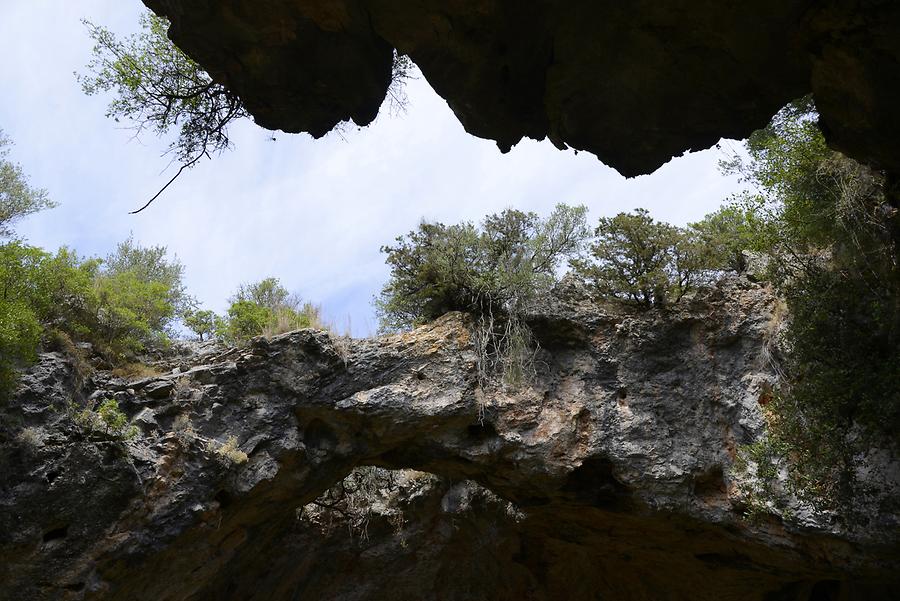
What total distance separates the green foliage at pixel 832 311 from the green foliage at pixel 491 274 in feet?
10.1

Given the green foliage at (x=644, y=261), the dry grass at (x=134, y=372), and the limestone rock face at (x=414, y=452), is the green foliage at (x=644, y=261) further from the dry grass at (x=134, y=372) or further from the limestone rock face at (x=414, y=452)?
the dry grass at (x=134, y=372)

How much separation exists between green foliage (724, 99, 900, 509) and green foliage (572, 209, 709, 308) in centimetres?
158

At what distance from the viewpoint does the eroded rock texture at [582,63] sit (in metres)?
6.34

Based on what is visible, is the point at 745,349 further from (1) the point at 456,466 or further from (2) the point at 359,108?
(2) the point at 359,108

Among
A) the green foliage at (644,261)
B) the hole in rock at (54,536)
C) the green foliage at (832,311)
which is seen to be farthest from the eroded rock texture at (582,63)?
the hole in rock at (54,536)

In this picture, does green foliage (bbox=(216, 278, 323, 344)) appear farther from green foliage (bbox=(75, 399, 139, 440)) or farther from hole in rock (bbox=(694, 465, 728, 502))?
hole in rock (bbox=(694, 465, 728, 502))

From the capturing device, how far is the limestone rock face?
8.46 meters

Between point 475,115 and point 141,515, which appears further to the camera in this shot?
point 141,515

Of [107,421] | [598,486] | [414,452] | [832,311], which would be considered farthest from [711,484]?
[107,421]

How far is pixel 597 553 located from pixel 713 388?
13.0ft

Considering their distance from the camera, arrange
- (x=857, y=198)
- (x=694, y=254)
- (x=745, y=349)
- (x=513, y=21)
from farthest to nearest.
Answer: (x=694, y=254) → (x=745, y=349) → (x=857, y=198) → (x=513, y=21)

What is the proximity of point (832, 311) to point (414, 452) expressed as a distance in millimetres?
5290

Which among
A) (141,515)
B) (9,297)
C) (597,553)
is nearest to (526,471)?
(597,553)

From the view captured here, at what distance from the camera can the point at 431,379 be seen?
10062 millimetres
